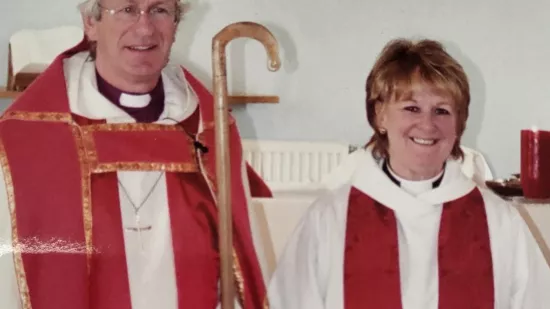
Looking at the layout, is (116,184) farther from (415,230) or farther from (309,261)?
(415,230)

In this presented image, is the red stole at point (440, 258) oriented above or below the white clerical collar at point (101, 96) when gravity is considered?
below

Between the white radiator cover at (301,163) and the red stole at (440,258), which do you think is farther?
the white radiator cover at (301,163)

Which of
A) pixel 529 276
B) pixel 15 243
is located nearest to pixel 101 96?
pixel 15 243

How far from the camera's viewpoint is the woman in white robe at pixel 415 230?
987 mm

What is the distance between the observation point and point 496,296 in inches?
39.5

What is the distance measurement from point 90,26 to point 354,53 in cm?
52

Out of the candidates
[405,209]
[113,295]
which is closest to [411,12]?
[405,209]

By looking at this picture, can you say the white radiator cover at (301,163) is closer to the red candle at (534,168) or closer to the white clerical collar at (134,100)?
the red candle at (534,168)

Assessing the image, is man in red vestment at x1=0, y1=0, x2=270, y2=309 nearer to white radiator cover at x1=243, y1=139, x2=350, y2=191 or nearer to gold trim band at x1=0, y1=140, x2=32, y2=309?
gold trim band at x1=0, y1=140, x2=32, y2=309

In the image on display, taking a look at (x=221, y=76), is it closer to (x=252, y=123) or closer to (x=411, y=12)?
(x=252, y=123)

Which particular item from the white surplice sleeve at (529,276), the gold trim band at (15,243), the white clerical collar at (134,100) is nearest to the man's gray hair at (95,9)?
the white clerical collar at (134,100)

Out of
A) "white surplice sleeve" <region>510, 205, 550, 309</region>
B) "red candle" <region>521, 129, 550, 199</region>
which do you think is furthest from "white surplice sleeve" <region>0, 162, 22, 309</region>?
"red candle" <region>521, 129, 550, 199</region>

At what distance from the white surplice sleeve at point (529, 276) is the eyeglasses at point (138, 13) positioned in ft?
1.85

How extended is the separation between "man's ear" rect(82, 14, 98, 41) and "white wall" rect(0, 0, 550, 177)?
0.80ft
